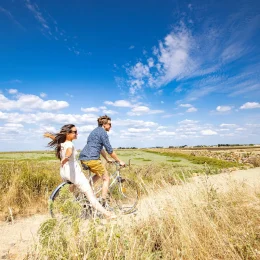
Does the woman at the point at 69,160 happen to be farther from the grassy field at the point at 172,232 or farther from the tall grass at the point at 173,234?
the tall grass at the point at 173,234

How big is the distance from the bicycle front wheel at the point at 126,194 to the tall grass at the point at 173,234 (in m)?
1.73

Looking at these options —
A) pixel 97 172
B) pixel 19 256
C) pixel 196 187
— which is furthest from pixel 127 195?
pixel 19 256

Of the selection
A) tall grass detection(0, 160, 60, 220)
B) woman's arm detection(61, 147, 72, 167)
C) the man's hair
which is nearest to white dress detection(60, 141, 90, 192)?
woman's arm detection(61, 147, 72, 167)

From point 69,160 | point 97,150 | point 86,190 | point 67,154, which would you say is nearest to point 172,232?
point 86,190

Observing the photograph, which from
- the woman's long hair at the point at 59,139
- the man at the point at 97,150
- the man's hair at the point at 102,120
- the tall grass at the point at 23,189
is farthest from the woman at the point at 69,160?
the tall grass at the point at 23,189

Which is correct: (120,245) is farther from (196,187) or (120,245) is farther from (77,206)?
(196,187)

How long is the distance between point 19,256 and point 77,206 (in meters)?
1.48

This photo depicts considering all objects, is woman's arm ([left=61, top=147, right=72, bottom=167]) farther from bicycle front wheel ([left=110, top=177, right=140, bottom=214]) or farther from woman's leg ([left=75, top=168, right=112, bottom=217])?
bicycle front wheel ([left=110, top=177, right=140, bottom=214])

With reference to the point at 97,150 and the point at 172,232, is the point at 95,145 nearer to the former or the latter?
the point at 97,150

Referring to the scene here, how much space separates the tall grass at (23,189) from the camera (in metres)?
6.38

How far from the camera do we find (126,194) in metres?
6.87

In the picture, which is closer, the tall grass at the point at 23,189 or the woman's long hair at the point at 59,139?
the woman's long hair at the point at 59,139

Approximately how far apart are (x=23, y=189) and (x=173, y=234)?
4.94 meters

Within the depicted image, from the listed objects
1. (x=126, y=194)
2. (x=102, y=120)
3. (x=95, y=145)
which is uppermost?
(x=102, y=120)
